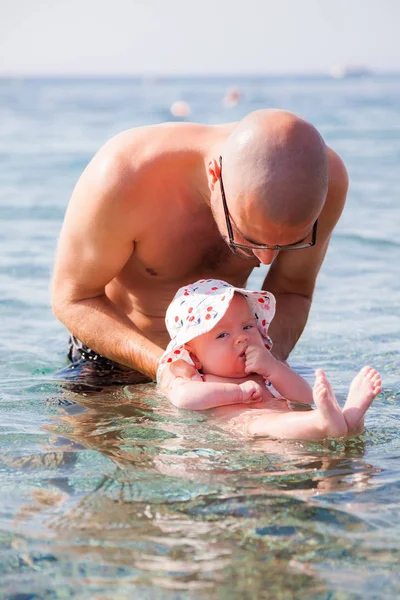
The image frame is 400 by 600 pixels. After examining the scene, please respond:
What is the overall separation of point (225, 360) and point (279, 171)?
92cm

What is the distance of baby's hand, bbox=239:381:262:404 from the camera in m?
3.82

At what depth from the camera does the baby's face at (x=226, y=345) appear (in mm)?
3969

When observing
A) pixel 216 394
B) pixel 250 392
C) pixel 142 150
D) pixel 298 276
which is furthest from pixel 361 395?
pixel 142 150

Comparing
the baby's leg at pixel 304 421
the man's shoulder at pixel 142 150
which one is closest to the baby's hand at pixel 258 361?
the baby's leg at pixel 304 421

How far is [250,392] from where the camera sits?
3.82 metres

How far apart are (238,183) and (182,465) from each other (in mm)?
1051

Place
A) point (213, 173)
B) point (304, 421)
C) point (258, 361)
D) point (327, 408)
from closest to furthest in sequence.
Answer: point (327, 408)
point (304, 421)
point (213, 173)
point (258, 361)

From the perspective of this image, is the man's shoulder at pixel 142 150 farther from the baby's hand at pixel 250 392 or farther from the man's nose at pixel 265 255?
the baby's hand at pixel 250 392

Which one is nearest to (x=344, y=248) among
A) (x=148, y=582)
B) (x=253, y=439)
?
(x=253, y=439)

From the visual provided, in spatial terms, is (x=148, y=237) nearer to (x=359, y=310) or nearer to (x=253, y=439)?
(x=253, y=439)

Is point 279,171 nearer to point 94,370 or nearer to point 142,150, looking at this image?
point 142,150

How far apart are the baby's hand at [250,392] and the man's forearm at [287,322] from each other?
0.64 m

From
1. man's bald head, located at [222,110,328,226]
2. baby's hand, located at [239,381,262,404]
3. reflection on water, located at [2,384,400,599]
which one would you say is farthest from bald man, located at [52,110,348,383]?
reflection on water, located at [2,384,400,599]

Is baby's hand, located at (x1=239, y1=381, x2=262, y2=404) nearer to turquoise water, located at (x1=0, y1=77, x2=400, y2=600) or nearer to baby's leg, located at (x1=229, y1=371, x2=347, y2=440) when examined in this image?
baby's leg, located at (x1=229, y1=371, x2=347, y2=440)
